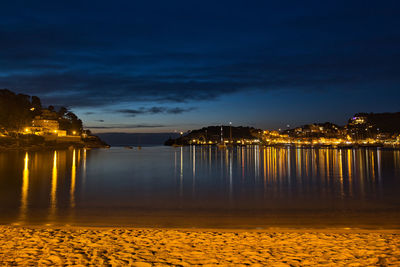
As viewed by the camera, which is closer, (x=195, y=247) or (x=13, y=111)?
(x=195, y=247)

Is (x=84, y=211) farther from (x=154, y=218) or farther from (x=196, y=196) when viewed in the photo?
(x=196, y=196)

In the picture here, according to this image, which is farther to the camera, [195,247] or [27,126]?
[27,126]

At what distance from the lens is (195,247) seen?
6449 mm

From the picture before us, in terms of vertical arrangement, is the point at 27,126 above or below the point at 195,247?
above

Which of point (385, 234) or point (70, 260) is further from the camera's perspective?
point (385, 234)

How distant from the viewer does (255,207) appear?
43.3 ft

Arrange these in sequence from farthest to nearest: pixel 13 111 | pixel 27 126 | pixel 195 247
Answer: pixel 27 126 → pixel 13 111 → pixel 195 247

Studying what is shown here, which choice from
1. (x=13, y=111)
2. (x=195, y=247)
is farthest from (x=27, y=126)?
(x=195, y=247)

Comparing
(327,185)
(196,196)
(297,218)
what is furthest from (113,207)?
(327,185)

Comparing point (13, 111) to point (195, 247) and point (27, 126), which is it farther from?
point (195, 247)

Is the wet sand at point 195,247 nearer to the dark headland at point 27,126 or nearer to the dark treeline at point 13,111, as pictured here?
the dark headland at point 27,126

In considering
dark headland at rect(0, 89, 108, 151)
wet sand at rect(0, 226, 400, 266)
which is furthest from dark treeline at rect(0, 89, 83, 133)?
wet sand at rect(0, 226, 400, 266)

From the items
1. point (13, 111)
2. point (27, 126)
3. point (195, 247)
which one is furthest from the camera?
point (27, 126)

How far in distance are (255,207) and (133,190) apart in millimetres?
8344
